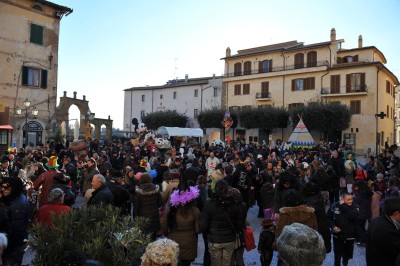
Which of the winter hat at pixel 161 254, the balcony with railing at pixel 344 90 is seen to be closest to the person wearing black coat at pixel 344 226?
the winter hat at pixel 161 254

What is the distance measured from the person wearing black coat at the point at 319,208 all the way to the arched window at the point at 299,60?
→ 37.4 meters

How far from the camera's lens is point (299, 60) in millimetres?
41062

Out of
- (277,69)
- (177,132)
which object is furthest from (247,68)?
(177,132)

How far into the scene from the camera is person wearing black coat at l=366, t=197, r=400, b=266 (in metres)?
3.86

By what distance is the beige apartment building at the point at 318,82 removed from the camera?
3672cm

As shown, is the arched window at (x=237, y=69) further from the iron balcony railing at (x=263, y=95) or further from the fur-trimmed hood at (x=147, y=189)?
the fur-trimmed hood at (x=147, y=189)

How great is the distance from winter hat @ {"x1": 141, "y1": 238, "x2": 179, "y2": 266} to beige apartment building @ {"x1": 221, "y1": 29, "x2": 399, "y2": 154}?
3473 centimetres

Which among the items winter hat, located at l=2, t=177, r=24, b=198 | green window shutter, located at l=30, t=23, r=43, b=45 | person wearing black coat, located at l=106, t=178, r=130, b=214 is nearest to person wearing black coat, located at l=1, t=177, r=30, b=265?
winter hat, located at l=2, t=177, r=24, b=198

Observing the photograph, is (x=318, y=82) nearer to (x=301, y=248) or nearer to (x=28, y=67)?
(x=28, y=67)

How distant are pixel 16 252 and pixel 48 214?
77cm

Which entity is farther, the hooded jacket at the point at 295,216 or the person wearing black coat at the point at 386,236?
the hooded jacket at the point at 295,216

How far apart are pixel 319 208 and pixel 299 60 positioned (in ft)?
125

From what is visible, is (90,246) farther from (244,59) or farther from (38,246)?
(244,59)

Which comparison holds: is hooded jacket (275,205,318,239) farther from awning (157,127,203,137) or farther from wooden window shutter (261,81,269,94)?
wooden window shutter (261,81,269,94)
